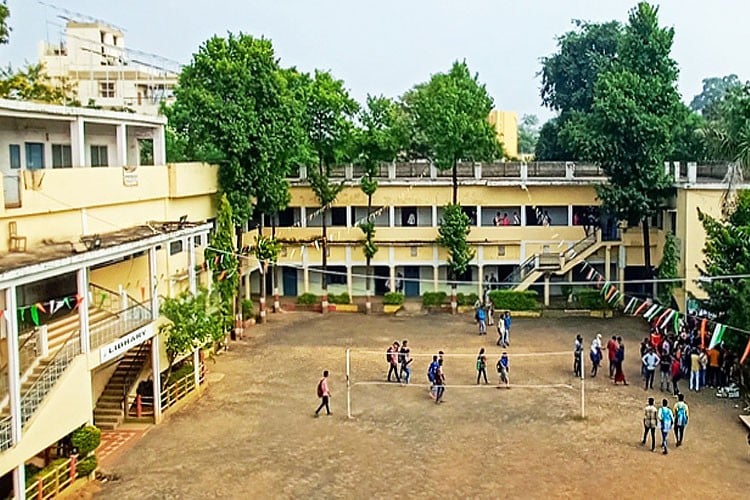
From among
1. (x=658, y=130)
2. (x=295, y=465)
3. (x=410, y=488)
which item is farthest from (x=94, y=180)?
(x=658, y=130)

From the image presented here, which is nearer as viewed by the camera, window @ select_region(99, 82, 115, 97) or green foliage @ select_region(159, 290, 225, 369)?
green foliage @ select_region(159, 290, 225, 369)

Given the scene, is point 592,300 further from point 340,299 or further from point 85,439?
point 85,439

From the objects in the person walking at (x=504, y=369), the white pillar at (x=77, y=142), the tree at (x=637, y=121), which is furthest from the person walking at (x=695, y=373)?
the white pillar at (x=77, y=142)

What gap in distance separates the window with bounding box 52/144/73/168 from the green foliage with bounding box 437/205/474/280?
1805 centimetres

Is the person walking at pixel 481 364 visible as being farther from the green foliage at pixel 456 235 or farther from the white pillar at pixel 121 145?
the green foliage at pixel 456 235

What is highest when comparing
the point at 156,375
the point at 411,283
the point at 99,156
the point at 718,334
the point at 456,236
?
the point at 99,156

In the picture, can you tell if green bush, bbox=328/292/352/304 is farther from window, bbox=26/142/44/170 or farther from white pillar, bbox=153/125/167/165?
window, bbox=26/142/44/170

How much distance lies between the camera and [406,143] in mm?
41219

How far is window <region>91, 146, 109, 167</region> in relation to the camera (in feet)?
82.3

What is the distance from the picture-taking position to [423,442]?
2027cm

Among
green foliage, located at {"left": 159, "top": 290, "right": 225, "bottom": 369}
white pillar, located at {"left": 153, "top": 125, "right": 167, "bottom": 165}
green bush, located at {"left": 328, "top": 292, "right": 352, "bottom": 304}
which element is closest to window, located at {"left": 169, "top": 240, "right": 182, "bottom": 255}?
white pillar, located at {"left": 153, "top": 125, "right": 167, "bottom": 165}

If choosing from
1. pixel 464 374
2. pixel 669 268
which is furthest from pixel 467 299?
pixel 464 374

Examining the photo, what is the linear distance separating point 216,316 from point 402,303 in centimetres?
1489

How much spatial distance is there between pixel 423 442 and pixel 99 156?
12.7 m
